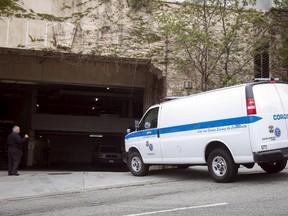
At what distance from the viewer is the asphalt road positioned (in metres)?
7.03

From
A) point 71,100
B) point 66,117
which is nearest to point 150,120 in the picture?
point 66,117

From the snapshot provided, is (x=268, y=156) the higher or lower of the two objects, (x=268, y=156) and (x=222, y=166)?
the higher

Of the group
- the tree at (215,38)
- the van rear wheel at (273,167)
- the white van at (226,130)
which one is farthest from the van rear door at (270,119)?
the tree at (215,38)

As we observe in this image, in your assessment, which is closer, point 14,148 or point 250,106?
point 250,106

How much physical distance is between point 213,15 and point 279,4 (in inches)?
131

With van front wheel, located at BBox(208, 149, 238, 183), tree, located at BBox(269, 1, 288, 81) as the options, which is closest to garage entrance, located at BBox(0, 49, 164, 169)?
tree, located at BBox(269, 1, 288, 81)

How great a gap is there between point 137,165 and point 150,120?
162 centimetres

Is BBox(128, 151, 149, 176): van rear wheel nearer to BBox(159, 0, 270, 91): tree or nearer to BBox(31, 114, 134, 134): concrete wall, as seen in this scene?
BBox(159, 0, 270, 91): tree

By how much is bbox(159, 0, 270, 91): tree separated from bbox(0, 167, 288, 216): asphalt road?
6.47m

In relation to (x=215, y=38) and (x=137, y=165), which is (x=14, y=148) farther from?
(x=215, y=38)

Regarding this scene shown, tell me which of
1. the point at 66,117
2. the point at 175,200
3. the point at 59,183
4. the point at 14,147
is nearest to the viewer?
the point at 175,200

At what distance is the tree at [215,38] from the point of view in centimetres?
1531

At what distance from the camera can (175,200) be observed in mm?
8094

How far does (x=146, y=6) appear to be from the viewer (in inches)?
673
